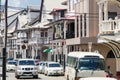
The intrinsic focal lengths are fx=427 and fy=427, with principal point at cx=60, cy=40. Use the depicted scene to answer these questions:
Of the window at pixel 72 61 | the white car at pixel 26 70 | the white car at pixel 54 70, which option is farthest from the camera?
the white car at pixel 54 70

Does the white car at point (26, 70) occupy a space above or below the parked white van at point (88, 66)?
below

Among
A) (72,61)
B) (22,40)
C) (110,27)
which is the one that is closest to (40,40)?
(22,40)

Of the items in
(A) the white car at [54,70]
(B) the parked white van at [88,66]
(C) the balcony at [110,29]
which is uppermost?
(C) the balcony at [110,29]

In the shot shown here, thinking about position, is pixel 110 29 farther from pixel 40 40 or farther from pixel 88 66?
pixel 40 40

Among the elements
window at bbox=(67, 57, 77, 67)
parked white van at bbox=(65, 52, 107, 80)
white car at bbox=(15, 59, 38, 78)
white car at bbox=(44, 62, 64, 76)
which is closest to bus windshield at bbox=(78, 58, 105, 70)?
parked white van at bbox=(65, 52, 107, 80)

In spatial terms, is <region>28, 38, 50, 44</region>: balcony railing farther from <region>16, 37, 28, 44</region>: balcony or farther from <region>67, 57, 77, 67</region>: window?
<region>67, 57, 77, 67</region>: window

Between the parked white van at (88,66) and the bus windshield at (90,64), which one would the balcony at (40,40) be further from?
the bus windshield at (90,64)

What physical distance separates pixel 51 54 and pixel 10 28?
46060mm

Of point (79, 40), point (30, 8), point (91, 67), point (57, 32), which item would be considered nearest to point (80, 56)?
point (91, 67)

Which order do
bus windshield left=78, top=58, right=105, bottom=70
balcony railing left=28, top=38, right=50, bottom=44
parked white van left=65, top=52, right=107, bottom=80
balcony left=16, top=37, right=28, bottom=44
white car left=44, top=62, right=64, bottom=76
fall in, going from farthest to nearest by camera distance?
balcony left=16, top=37, right=28, bottom=44
balcony railing left=28, top=38, right=50, bottom=44
white car left=44, top=62, right=64, bottom=76
bus windshield left=78, top=58, right=105, bottom=70
parked white van left=65, top=52, right=107, bottom=80

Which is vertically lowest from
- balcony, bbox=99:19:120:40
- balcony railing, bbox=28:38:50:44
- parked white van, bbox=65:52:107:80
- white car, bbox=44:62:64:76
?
white car, bbox=44:62:64:76

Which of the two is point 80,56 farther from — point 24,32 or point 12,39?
point 12,39

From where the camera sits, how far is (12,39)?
11419 cm

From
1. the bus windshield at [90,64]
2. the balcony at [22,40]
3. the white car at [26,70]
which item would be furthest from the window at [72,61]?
the balcony at [22,40]
